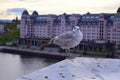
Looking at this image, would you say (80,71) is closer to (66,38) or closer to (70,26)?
(66,38)

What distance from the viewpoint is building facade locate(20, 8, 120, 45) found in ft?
51.5

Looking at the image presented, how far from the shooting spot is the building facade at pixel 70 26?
15.7 m

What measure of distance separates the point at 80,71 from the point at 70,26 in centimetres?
1605

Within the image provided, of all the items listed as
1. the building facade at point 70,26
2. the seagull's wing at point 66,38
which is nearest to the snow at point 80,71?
the seagull's wing at point 66,38

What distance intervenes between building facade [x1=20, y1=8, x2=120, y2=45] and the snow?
13.9 m

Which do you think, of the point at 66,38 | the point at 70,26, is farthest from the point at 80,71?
the point at 70,26

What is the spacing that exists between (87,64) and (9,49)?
16244 millimetres

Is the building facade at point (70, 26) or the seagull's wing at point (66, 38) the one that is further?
the building facade at point (70, 26)

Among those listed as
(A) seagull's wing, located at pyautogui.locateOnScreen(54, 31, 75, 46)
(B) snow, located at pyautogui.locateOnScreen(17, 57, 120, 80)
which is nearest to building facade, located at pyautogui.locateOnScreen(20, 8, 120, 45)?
(A) seagull's wing, located at pyautogui.locateOnScreen(54, 31, 75, 46)

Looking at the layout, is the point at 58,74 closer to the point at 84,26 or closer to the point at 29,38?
the point at 84,26

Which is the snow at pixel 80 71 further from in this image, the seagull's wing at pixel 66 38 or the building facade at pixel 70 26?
the building facade at pixel 70 26

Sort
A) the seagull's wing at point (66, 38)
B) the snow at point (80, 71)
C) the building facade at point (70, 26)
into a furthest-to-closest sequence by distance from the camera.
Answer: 1. the building facade at point (70, 26)
2. the seagull's wing at point (66, 38)
3. the snow at point (80, 71)

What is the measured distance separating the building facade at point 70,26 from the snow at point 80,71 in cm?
1387

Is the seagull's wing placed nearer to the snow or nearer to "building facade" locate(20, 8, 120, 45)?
the snow
